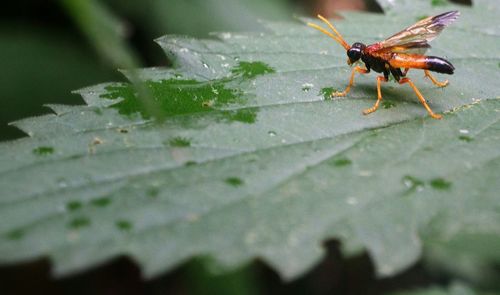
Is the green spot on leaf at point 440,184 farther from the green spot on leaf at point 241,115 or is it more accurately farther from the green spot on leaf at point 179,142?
the green spot on leaf at point 179,142

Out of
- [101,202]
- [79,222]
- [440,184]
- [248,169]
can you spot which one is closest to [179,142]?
[248,169]

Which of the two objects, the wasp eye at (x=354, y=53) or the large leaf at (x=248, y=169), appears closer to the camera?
the large leaf at (x=248, y=169)

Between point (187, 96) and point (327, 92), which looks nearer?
point (187, 96)

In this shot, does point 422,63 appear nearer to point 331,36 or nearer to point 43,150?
point 331,36

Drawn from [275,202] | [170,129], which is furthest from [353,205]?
[170,129]

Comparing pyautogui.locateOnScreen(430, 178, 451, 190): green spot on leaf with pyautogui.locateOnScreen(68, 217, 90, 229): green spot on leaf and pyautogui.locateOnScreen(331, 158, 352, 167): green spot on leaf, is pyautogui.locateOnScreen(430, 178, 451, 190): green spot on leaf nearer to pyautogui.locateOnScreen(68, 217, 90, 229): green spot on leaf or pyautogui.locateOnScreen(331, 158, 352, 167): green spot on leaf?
pyautogui.locateOnScreen(331, 158, 352, 167): green spot on leaf

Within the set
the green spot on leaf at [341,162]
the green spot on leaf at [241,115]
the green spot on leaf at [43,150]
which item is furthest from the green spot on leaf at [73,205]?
the green spot on leaf at [341,162]
